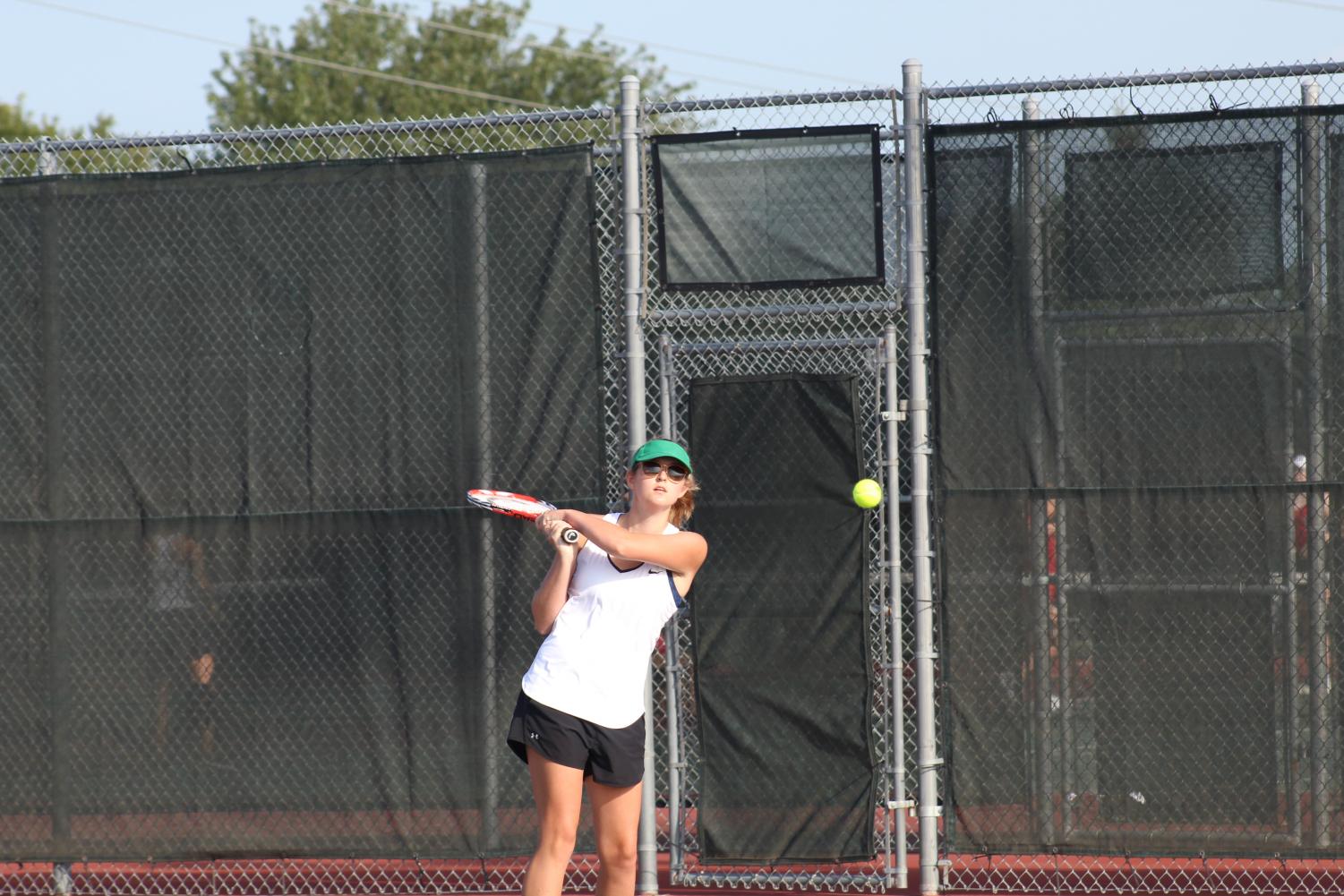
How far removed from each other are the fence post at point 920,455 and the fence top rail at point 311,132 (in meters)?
1.12

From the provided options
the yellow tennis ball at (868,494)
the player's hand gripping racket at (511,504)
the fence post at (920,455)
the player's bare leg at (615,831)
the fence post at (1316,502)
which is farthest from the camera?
the fence post at (920,455)

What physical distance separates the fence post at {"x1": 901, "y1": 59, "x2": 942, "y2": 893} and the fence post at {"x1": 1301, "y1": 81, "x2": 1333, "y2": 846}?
1264mm

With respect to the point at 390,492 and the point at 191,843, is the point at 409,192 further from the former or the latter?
the point at 191,843

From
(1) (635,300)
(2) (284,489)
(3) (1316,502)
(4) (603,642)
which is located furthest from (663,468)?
(3) (1316,502)

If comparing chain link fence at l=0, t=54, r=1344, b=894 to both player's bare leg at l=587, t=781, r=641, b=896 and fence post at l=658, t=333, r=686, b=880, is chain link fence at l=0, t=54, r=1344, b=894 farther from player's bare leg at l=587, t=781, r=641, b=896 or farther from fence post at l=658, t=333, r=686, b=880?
player's bare leg at l=587, t=781, r=641, b=896

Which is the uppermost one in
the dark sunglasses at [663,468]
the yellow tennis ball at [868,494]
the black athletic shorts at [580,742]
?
the dark sunglasses at [663,468]

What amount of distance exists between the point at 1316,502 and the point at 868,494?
4.93 ft

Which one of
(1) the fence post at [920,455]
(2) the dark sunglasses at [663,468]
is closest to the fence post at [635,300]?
(1) the fence post at [920,455]

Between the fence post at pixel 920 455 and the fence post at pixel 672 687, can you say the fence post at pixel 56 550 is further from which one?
the fence post at pixel 920 455

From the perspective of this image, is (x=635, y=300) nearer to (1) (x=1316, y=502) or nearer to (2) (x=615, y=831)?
(2) (x=615, y=831)

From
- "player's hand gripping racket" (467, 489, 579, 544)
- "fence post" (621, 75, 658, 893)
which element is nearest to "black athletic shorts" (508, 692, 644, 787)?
"player's hand gripping racket" (467, 489, 579, 544)

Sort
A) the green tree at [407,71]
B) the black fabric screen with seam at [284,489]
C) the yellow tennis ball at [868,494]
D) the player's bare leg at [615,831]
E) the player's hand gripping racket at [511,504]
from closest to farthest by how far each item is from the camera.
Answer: the player's bare leg at [615,831] < the player's hand gripping racket at [511,504] < the yellow tennis ball at [868,494] < the black fabric screen with seam at [284,489] < the green tree at [407,71]

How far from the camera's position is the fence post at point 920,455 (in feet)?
17.3

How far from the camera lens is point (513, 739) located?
13.9 feet
